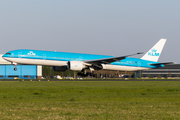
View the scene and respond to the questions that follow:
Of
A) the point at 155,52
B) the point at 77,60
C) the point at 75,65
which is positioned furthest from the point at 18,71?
the point at 155,52

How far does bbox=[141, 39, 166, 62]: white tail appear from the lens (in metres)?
58.6

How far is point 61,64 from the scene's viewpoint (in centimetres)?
4800

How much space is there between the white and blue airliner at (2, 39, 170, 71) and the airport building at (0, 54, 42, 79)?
45.8 m

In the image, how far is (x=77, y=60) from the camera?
49344 millimetres

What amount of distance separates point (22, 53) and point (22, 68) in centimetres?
4920

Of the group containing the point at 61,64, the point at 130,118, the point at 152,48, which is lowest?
the point at 130,118

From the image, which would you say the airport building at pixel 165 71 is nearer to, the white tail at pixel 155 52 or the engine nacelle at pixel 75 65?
the white tail at pixel 155 52

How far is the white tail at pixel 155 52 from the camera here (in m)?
58.6

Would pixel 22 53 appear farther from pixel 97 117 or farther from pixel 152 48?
pixel 97 117

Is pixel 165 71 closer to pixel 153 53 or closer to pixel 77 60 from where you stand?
pixel 153 53

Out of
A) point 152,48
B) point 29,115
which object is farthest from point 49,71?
Answer: point 29,115

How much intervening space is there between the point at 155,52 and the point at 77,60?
19.2 meters

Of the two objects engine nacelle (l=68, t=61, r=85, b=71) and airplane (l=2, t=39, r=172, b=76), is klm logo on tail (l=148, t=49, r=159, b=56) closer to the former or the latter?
airplane (l=2, t=39, r=172, b=76)

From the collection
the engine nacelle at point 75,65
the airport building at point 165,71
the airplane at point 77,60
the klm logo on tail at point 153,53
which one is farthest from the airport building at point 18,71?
the airport building at point 165,71
